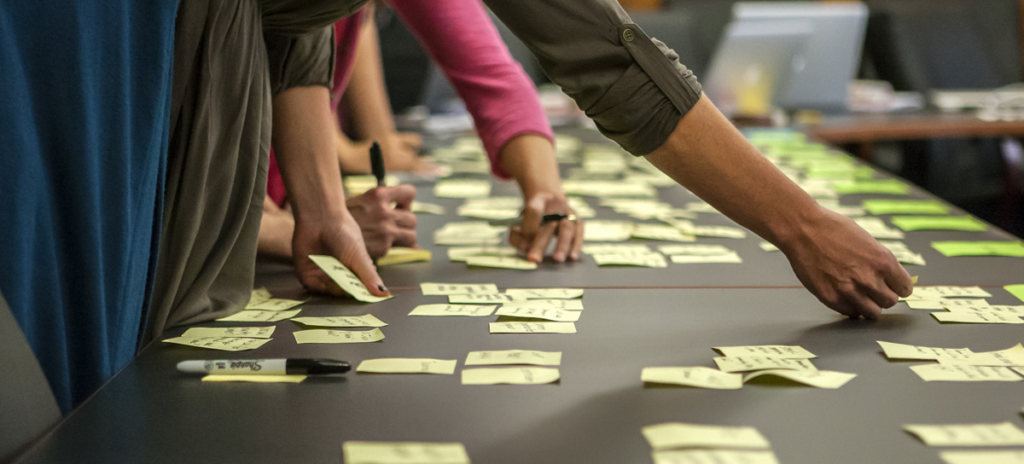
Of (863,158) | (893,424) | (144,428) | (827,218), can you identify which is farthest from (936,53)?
(144,428)

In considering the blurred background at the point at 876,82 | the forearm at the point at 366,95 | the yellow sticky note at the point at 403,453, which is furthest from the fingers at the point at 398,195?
the blurred background at the point at 876,82

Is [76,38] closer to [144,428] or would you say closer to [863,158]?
[144,428]

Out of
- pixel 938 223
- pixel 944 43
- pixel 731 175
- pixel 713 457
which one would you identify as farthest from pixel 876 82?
pixel 713 457

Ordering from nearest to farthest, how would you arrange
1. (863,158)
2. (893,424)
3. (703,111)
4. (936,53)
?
(893,424), (703,111), (863,158), (936,53)

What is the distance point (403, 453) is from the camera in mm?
526

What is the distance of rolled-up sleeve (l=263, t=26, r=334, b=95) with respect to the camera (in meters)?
0.99

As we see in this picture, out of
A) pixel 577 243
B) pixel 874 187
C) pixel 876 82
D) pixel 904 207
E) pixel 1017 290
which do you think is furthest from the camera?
pixel 876 82

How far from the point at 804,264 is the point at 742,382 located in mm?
222

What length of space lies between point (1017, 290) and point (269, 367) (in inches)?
31.6

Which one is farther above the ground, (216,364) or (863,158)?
(216,364)

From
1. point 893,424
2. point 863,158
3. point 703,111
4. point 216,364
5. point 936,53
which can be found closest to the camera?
point 893,424

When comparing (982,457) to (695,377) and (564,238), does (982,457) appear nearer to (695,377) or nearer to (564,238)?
(695,377)

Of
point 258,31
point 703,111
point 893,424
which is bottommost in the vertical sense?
point 893,424

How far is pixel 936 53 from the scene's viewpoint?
3.98 m
